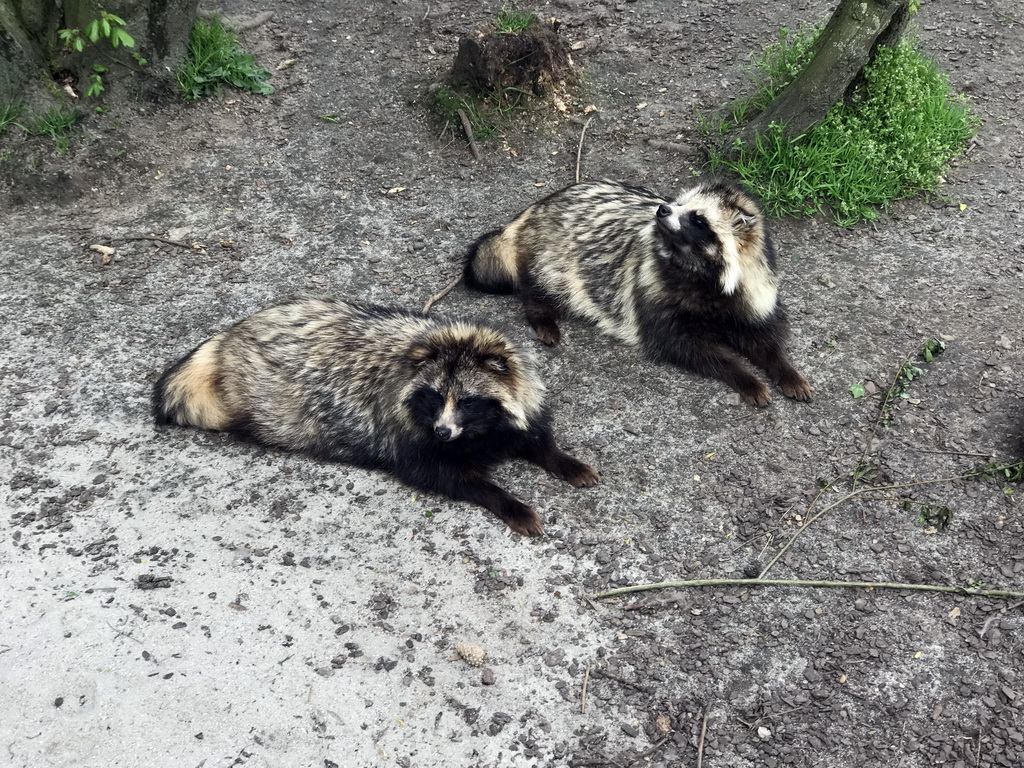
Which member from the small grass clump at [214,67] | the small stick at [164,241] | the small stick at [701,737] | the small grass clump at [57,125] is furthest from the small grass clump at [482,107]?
the small stick at [701,737]

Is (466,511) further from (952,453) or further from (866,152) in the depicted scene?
(866,152)

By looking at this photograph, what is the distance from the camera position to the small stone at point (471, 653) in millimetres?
3443

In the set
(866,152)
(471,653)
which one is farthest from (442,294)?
(866,152)

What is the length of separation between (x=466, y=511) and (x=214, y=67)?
4.79 metres

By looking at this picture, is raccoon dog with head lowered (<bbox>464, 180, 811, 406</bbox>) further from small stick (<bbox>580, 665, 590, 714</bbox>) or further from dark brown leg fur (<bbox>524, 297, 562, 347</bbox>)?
small stick (<bbox>580, 665, 590, 714</bbox>)

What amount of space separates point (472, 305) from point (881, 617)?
3093mm

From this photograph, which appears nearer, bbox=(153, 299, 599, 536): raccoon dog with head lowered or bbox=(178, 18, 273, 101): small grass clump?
bbox=(153, 299, 599, 536): raccoon dog with head lowered

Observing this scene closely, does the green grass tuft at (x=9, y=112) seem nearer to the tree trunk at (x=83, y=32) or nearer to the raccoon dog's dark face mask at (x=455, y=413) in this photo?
the tree trunk at (x=83, y=32)

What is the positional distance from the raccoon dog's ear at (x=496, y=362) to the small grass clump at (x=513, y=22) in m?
3.82

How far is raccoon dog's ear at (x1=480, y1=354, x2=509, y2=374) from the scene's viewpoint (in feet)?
13.5

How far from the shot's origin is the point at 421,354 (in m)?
Result: 4.13

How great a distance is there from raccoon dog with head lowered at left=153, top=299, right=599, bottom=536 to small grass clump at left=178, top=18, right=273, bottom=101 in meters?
2.97

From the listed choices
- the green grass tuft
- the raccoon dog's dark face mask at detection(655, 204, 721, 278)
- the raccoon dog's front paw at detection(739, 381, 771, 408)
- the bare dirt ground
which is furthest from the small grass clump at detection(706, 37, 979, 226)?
the green grass tuft

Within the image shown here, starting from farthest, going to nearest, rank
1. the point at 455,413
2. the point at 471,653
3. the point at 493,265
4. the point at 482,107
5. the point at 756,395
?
the point at 482,107, the point at 493,265, the point at 756,395, the point at 455,413, the point at 471,653
